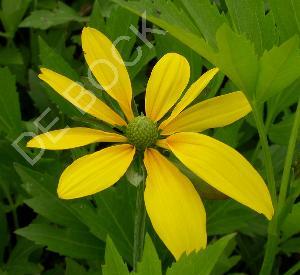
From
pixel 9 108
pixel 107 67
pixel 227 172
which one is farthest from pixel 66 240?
pixel 227 172

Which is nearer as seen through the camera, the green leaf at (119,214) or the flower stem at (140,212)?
the flower stem at (140,212)

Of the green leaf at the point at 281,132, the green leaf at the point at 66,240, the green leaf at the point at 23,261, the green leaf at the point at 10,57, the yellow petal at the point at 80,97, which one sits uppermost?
the yellow petal at the point at 80,97

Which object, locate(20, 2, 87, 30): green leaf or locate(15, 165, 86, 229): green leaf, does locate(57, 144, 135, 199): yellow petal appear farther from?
locate(20, 2, 87, 30): green leaf

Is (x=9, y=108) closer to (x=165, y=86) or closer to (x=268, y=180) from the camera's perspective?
(x=165, y=86)

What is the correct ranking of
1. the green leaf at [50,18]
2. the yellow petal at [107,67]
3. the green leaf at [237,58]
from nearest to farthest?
the green leaf at [237,58] < the yellow petal at [107,67] < the green leaf at [50,18]

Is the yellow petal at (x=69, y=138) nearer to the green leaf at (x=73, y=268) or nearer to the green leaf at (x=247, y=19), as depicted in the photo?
the green leaf at (x=247, y=19)

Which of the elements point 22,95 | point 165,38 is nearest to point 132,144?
point 165,38

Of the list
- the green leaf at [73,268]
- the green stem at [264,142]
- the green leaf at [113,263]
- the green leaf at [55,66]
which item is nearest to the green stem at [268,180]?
the green stem at [264,142]
